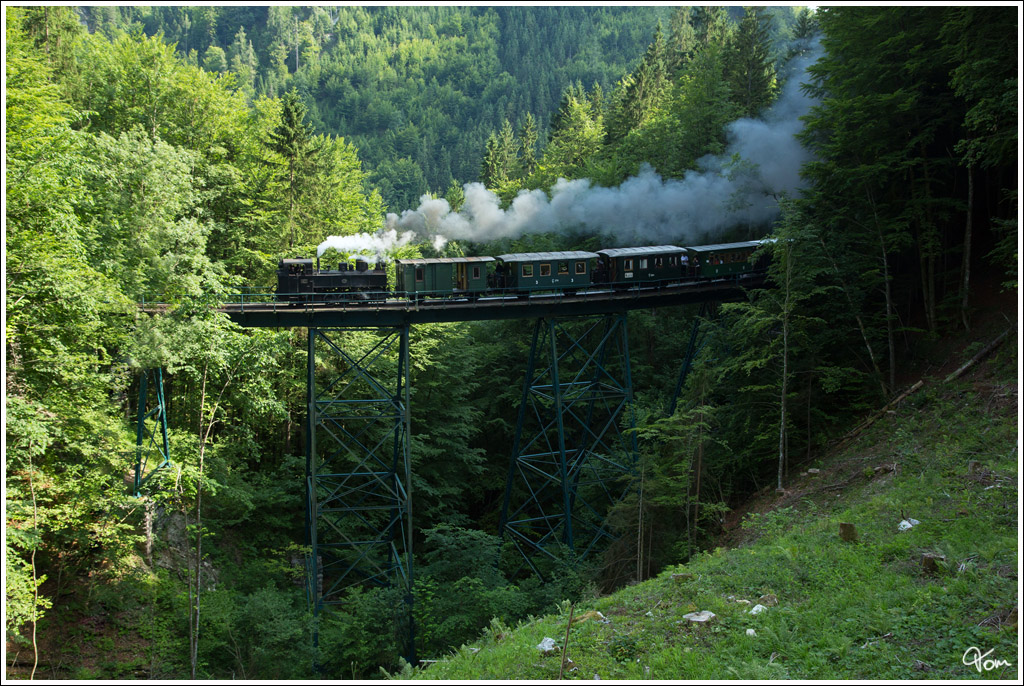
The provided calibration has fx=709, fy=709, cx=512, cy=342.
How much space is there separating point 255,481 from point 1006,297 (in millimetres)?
22566

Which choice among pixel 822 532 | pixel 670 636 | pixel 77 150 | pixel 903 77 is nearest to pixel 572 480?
pixel 822 532

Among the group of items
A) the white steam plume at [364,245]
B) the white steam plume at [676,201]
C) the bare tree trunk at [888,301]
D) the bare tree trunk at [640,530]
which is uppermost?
the white steam plume at [676,201]

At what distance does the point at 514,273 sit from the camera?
72.3 ft

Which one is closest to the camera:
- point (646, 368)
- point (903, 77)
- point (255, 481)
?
point (903, 77)

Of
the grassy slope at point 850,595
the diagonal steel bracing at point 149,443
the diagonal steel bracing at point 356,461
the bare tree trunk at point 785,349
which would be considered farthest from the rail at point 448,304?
the grassy slope at point 850,595

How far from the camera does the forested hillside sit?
15.4 m

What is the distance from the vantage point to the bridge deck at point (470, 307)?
63.9 ft

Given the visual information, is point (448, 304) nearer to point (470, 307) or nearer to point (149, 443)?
point (470, 307)

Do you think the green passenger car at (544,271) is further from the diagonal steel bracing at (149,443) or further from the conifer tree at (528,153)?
the conifer tree at (528,153)

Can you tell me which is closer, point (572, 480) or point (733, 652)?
point (733, 652)

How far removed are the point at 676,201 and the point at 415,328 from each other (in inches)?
441

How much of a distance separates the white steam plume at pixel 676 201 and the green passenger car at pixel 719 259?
317 cm

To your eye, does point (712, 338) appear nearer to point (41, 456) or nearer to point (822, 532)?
point (822, 532)

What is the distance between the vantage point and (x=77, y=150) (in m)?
18.6
